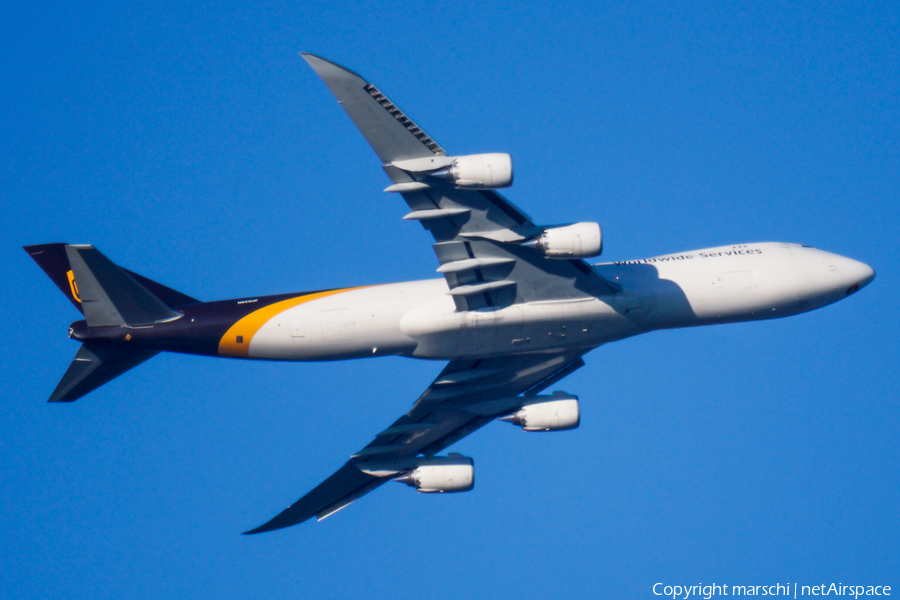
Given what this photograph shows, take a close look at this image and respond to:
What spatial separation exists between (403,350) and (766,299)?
48.7 ft

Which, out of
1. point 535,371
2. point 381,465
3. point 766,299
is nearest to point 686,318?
point 766,299

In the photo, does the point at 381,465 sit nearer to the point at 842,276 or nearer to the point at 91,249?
the point at 91,249

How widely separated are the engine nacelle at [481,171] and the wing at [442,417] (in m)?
10.8

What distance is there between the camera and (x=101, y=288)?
33688 millimetres

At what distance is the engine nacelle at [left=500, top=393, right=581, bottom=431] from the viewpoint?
37.9m

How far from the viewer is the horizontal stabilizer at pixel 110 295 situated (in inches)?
1304

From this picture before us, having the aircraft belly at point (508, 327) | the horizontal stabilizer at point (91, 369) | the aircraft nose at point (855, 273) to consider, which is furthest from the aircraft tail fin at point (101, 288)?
the aircraft nose at point (855, 273)

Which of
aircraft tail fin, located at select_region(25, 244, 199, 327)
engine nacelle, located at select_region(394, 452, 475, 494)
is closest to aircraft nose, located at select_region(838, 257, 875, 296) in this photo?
engine nacelle, located at select_region(394, 452, 475, 494)

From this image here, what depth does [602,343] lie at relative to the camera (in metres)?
36.9

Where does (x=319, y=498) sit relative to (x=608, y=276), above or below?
below

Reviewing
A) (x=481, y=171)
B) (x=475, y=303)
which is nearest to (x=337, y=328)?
(x=475, y=303)

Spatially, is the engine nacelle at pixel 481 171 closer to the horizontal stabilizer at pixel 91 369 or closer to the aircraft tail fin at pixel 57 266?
the horizontal stabilizer at pixel 91 369

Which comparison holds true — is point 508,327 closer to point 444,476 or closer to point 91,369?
point 444,476

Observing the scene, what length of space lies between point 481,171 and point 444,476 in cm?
1589
